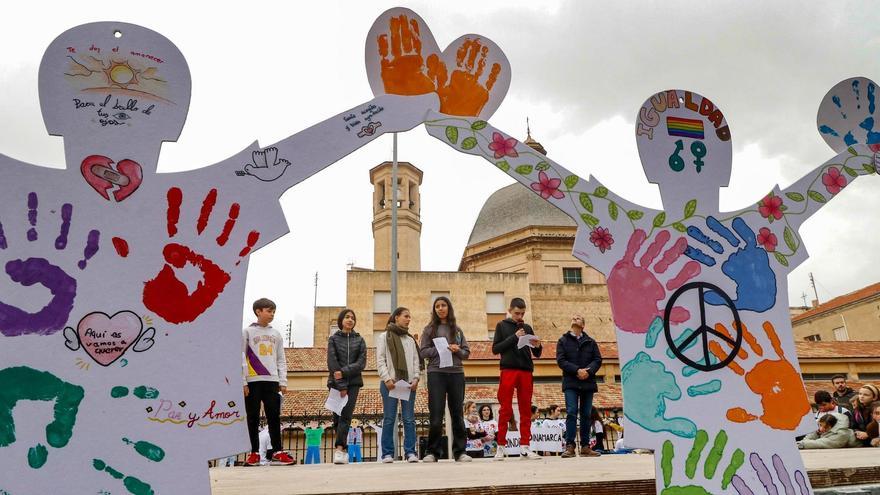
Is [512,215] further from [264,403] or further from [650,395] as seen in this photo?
[650,395]

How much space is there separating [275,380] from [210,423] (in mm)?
2572

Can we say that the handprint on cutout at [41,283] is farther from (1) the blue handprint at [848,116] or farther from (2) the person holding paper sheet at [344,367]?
(1) the blue handprint at [848,116]

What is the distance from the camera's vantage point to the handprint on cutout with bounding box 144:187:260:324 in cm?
377

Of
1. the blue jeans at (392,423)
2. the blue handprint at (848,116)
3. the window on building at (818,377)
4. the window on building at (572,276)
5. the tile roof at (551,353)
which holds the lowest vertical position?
the blue jeans at (392,423)

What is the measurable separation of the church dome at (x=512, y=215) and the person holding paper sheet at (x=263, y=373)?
28415 millimetres

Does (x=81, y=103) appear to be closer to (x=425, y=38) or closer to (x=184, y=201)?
(x=184, y=201)

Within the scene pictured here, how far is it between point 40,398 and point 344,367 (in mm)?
3566

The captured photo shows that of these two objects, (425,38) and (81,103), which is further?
(425,38)

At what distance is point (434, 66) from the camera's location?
4887 millimetres

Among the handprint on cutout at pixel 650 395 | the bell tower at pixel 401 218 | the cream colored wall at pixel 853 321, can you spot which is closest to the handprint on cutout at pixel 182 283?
the handprint on cutout at pixel 650 395

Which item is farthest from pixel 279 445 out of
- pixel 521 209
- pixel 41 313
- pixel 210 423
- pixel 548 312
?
pixel 521 209

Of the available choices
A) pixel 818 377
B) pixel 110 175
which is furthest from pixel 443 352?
pixel 818 377

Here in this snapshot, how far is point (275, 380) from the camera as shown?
622 cm

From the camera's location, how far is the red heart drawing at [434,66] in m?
4.71
